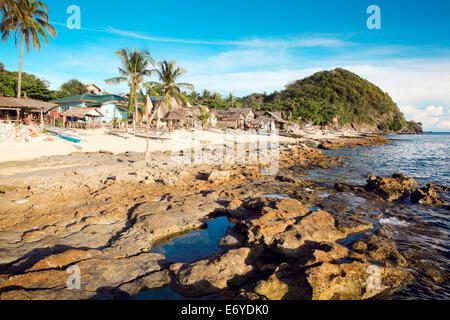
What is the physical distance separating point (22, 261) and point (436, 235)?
8918 mm

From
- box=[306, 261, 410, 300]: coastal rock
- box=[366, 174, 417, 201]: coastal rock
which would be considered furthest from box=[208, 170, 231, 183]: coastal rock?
box=[306, 261, 410, 300]: coastal rock

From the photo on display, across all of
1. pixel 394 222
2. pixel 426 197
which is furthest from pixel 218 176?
pixel 426 197

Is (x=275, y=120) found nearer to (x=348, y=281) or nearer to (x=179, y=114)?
(x=179, y=114)

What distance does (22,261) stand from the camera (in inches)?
142

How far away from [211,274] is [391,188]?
839 cm

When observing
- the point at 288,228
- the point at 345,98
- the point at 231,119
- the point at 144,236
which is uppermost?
the point at 345,98

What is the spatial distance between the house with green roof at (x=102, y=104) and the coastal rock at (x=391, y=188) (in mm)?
35929

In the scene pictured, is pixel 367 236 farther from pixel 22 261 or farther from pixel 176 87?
pixel 176 87

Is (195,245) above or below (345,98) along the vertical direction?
below

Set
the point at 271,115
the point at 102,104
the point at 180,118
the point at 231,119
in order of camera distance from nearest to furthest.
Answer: the point at 102,104 → the point at 180,118 → the point at 231,119 → the point at 271,115

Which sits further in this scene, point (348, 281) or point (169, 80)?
point (169, 80)

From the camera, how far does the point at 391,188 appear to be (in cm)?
875
